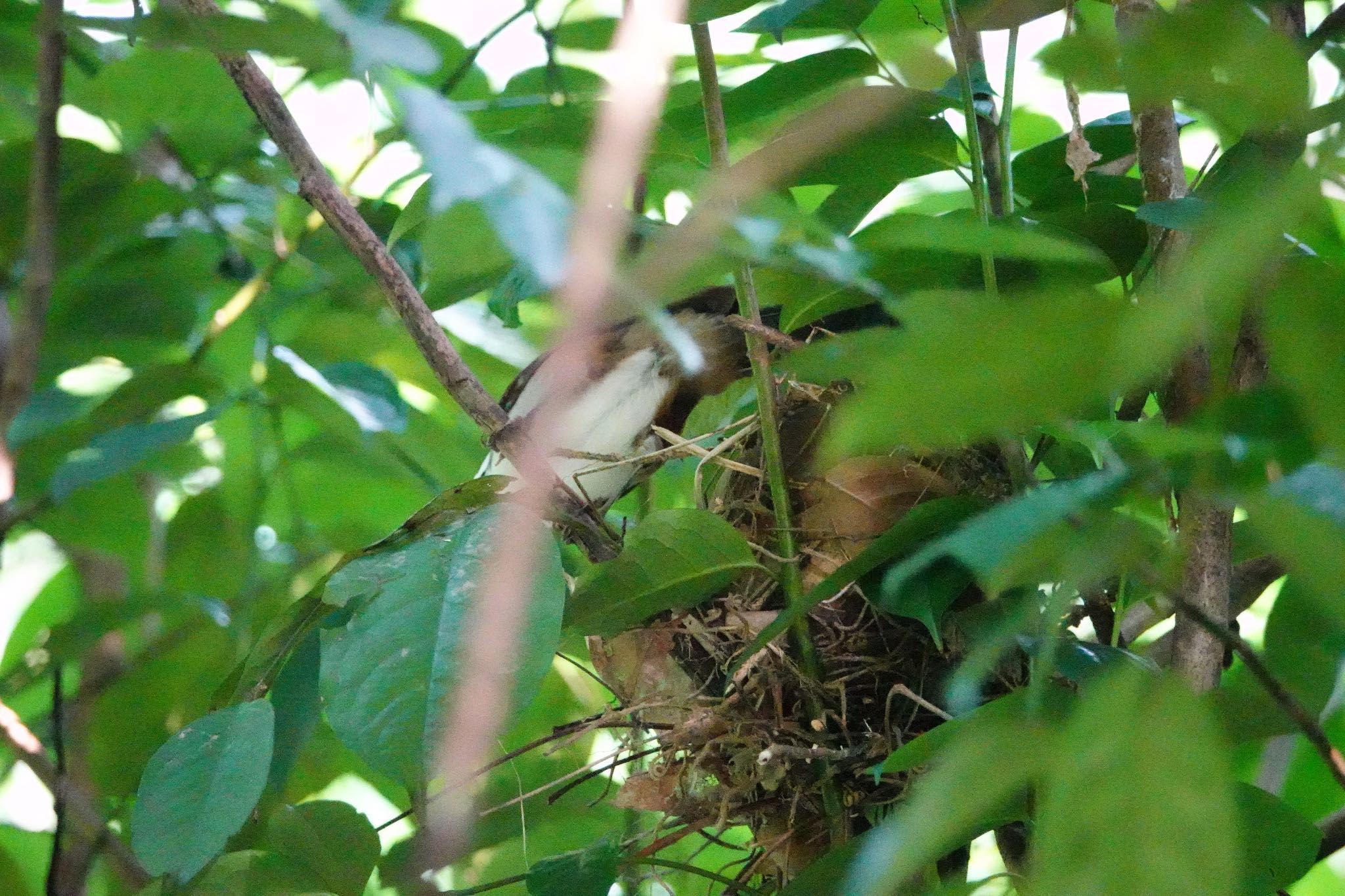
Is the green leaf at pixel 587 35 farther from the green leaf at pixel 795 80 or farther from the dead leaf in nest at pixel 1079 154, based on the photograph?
the dead leaf in nest at pixel 1079 154

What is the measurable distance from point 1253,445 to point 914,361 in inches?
4.8

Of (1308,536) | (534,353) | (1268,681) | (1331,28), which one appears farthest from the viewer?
(534,353)

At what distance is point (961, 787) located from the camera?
0.33 metres

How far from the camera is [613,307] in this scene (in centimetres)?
87

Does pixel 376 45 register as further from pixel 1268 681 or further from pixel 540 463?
pixel 540 463

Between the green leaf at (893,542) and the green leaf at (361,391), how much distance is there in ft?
1.43

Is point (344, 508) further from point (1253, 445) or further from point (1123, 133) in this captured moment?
point (1253, 445)

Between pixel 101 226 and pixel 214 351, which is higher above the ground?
pixel 101 226

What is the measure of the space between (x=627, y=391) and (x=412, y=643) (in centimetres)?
48

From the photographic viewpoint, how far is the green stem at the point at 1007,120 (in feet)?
2.56

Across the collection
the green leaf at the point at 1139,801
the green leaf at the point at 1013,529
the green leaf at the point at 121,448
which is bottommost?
the green leaf at the point at 121,448

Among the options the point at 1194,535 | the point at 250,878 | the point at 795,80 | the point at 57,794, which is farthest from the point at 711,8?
the point at 57,794

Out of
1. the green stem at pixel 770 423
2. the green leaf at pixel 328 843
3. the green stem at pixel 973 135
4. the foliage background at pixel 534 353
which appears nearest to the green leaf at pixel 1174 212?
the foliage background at pixel 534 353

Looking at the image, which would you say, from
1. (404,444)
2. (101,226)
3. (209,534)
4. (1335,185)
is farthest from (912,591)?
(101,226)
